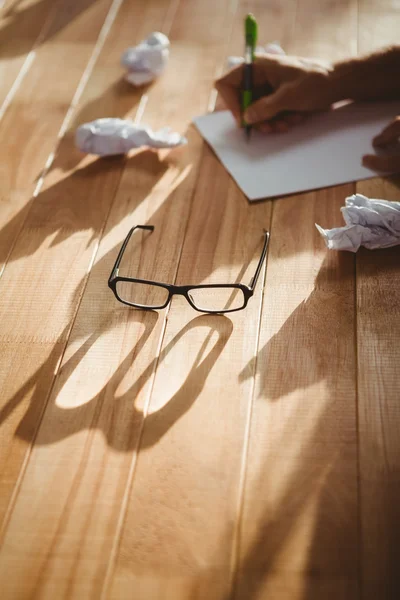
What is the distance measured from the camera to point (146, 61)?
5.71 ft

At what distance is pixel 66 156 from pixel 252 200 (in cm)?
47

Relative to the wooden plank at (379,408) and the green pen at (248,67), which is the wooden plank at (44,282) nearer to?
the green pen at (248,67)

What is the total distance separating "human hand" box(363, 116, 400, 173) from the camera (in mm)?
1403

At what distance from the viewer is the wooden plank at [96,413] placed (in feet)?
2.83

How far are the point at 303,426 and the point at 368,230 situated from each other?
426mm

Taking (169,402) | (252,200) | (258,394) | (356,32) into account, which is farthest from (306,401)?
(356,32)

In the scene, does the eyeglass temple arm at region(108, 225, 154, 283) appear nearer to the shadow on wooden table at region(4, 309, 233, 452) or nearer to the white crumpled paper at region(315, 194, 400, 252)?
the shadow on wooden table at region(4, 309, 233, 452)

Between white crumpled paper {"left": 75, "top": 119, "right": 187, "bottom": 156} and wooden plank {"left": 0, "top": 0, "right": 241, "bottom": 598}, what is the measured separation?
30 mm

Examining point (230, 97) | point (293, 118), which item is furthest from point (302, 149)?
point (230, 97)

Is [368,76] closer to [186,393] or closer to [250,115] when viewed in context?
[250,115]

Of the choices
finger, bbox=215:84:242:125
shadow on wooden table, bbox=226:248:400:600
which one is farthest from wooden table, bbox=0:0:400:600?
finger, bbox=215:84:242:125

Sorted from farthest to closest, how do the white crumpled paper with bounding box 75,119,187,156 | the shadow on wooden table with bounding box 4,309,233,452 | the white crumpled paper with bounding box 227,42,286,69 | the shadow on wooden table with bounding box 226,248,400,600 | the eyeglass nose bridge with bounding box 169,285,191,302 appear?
1. the white crumpled paper with bounding box 227,42,286,69
2. the white crumpled paper with bounding box 75,119,187,156
3. the eyeglass nose bridge with bounding box 169,285,191,302
4. the shadow on wooden table with bounding box 4,309,233,452
5. the shadow on wooden table with bounding box 226,248,400,600

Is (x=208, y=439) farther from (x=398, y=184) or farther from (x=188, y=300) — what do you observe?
(x=398, y=184)

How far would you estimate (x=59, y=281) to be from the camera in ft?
4.07
